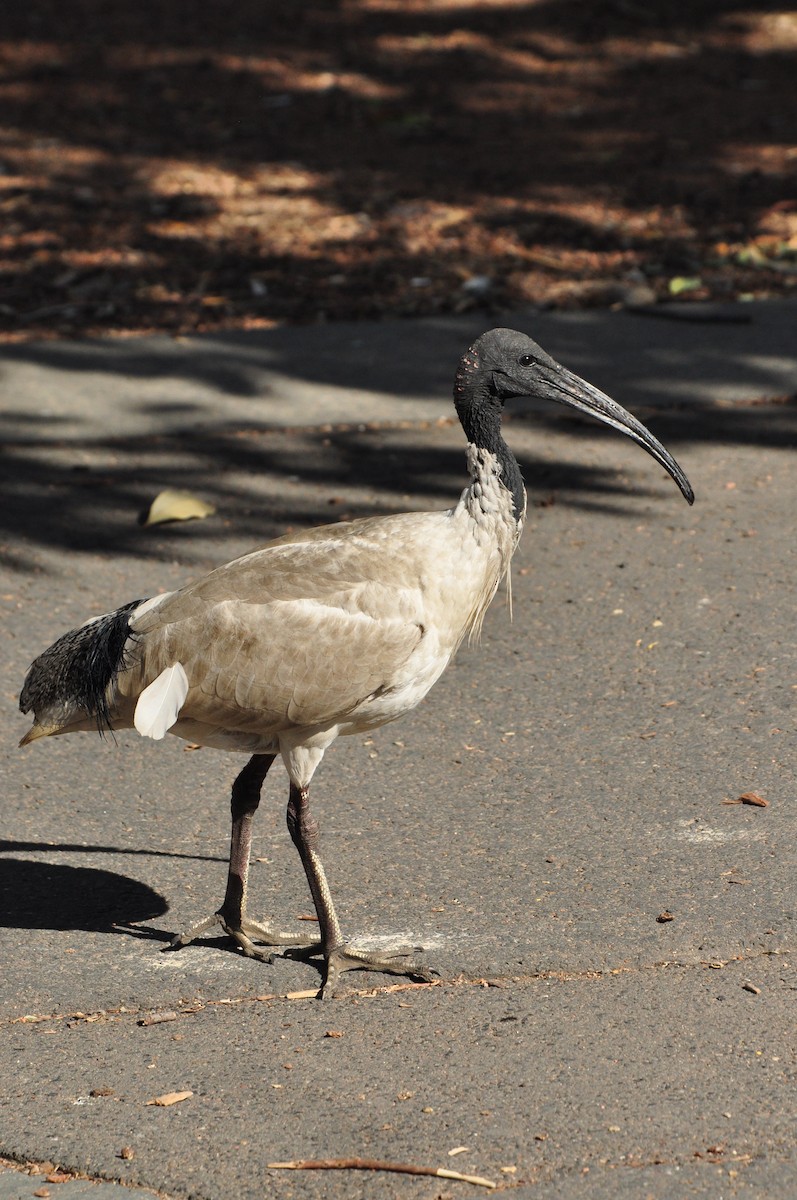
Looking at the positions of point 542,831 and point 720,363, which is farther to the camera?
point 720,363

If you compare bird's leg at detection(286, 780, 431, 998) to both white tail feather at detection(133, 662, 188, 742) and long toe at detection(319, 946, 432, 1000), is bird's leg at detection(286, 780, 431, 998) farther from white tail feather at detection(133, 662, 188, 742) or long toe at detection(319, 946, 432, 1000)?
white tail feather at detection(133, 662, 188, 742)

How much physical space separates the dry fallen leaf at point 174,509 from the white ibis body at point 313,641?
2882mm

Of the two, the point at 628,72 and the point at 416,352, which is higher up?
the point at 628,72

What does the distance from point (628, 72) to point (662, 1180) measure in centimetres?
1271

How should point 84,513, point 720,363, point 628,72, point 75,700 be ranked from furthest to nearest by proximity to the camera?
point 628,72 < point 720,363 < point 84,513 < point 75,700

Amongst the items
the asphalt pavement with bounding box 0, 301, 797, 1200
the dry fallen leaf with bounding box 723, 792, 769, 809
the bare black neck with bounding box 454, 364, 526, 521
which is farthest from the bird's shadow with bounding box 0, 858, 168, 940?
the dry fallen leaf with bounding box 723, 792, 769, 809

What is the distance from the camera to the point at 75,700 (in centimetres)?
460

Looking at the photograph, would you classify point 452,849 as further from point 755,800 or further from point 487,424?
point 487,424

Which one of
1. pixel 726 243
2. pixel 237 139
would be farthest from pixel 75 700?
pixel 237 139

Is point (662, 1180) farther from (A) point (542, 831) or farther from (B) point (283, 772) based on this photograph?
(B) point (283, 772)

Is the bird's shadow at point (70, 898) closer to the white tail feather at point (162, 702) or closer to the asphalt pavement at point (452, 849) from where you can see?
the asphalt pavement at point (452, 849)

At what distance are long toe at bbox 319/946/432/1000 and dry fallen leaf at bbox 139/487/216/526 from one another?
139 inches

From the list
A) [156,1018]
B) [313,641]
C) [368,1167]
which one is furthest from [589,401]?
[368,1167]

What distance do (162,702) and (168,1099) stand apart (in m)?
1.12
